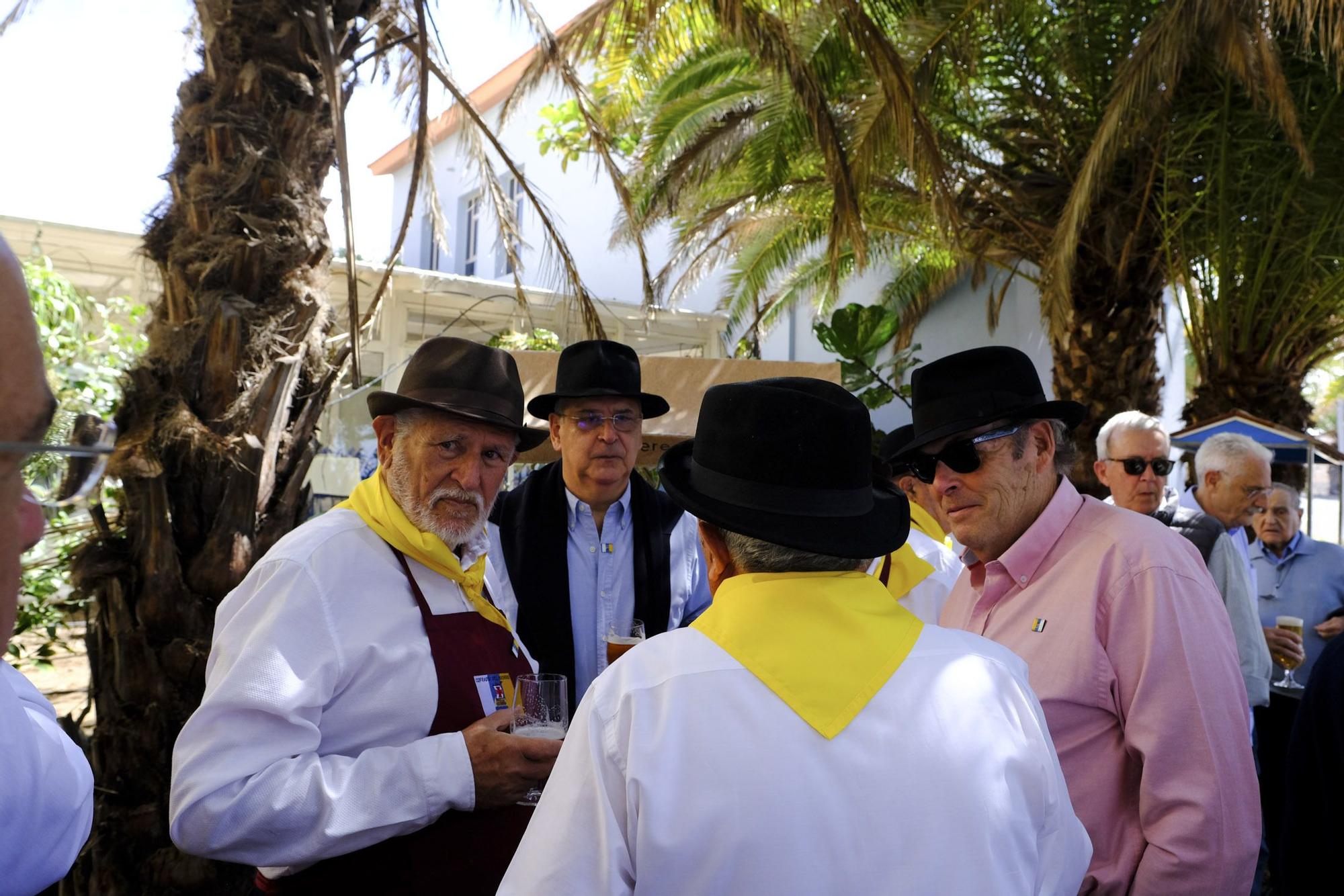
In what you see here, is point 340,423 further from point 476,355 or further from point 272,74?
point 476,355

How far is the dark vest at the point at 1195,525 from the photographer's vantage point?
4.53 metres

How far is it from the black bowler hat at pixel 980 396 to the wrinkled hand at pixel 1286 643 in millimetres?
2656

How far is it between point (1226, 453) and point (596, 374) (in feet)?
10.9

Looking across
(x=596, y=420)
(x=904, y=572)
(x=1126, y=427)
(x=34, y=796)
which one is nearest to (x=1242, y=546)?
(x=1126, y=427)

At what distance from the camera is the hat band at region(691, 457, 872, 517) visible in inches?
67.4

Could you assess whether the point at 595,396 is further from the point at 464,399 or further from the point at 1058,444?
the point at 1058,444

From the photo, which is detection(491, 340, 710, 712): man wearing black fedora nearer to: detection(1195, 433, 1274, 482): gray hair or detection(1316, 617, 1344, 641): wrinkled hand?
detection(1195, 433, 1274, 482): gray hair

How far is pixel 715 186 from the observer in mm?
11625

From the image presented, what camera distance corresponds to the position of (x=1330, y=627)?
17.2ft

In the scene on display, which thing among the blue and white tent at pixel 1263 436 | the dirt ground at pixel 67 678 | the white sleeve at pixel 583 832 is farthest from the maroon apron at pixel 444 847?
the blue and white tent at pixel 1263 436

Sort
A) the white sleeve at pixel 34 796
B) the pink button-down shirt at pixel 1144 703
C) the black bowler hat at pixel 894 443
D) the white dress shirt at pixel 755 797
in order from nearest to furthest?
the white sleeve at pixel 34 796 < the white dress shirt at pixel 755 797 < the pink button-down shirt at pixel 1144 703 < the black bowler hat at pixel 894 443

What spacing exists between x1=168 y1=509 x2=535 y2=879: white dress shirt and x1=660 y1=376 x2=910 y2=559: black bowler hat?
103 cm

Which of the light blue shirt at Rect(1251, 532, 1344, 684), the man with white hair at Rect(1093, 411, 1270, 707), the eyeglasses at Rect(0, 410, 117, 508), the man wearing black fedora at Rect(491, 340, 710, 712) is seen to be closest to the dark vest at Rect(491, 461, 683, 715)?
the man wearing black fedora at Rect(491, 340, 710, 712)

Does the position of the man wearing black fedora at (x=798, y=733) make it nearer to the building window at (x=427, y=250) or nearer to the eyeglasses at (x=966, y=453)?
the eyeglasses at (x=966, y=453)
